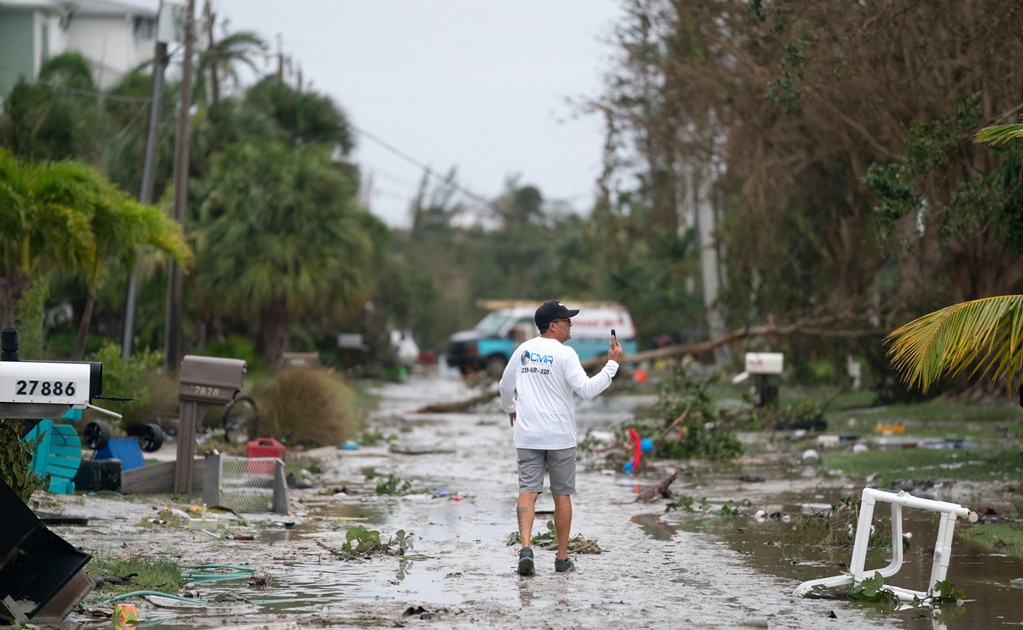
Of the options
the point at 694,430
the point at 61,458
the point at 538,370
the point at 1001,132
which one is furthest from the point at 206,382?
the point at 694,430

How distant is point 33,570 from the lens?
7.18 meters

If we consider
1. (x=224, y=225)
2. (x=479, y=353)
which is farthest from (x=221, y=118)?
(x=479, y=353)

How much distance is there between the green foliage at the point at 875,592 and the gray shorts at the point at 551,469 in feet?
6.81

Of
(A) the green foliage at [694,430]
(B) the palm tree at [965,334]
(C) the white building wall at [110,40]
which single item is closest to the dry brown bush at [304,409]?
(A) the green foliage at [694,430]

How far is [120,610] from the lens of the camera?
7012mm

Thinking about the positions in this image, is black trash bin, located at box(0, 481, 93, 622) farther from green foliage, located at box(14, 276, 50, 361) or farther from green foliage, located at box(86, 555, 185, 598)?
green foliage, located at box(14, 276, 50, 361)

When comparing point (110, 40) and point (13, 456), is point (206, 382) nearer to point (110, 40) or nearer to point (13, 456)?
point (13, 456)

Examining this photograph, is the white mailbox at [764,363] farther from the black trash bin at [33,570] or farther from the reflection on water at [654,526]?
the black trash bin at [33,570]

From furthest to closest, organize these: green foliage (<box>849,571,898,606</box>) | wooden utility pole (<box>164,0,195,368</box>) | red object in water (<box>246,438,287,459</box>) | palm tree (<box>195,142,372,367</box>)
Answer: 1. palm tree (<box>195,142,372,367</box>)
2. wooden utility pole (<box>164,0,195,368</box>)
3. red object in water (<box>246,438,287,459</box>)
4. green foliage (<box>849,571,898,606</box>)

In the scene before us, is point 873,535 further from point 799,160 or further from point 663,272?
point 663,272

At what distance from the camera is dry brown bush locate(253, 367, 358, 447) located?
730 inches

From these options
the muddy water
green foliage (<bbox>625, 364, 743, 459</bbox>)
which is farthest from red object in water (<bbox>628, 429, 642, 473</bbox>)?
green foliage (<bbox>625, 364, 743, 459</bbox>)

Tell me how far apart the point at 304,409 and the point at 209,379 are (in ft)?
21.4

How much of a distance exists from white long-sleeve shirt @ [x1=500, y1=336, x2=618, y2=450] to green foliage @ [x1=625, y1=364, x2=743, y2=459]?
29.9ft
